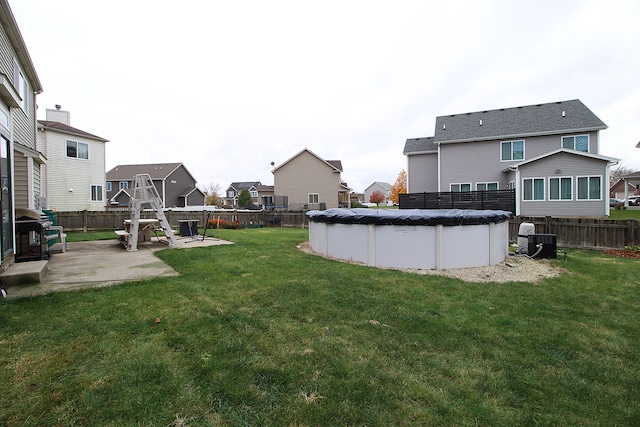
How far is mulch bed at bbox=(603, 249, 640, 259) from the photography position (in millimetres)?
8821

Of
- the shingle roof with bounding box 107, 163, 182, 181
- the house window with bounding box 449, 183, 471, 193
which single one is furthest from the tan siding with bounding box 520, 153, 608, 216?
the shingle roof with bounding box 107, 163, 182, 181

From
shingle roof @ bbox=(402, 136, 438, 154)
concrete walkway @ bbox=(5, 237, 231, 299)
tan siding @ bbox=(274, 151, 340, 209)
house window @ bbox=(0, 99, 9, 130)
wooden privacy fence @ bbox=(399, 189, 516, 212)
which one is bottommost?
concrete walkway @ bbox=(5, 237, 231, 299)

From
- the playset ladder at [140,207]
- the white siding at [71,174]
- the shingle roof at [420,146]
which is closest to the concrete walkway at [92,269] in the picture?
the playset ladder at [140,207]

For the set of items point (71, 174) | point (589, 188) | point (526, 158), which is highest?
point (526, 158)

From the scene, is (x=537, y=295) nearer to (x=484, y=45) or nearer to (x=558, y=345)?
(x=558, y=345)

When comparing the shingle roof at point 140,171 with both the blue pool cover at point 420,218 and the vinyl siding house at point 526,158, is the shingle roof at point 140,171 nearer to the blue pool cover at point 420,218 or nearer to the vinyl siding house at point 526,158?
the vinyl siding house at point 526,158

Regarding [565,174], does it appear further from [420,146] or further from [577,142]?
[420,146]

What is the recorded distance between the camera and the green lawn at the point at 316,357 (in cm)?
204

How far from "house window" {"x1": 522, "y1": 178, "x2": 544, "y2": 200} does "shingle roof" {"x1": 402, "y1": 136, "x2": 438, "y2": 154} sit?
7.08 meters

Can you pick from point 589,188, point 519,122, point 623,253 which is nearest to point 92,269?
point 623,253

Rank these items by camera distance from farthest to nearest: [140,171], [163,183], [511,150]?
[140,171] → [163,183] → [511,150]

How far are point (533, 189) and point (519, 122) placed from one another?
19.4 feet

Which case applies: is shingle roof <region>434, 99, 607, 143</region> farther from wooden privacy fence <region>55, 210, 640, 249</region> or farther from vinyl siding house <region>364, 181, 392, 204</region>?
vinyl siding house <region>364, 181, 392, 204</region>

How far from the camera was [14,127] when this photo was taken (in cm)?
800
